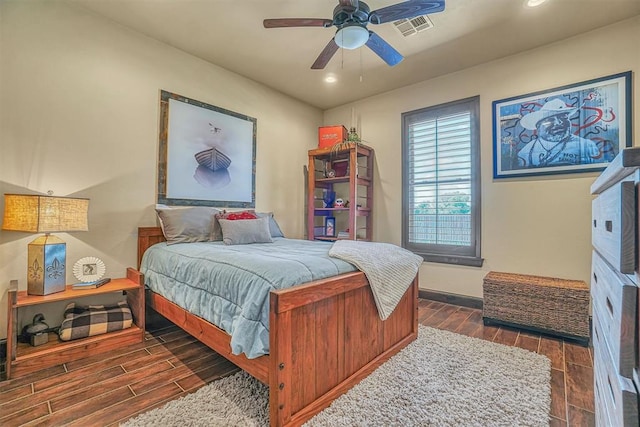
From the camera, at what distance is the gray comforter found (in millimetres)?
1461

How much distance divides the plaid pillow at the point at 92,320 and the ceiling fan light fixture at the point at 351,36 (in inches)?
107

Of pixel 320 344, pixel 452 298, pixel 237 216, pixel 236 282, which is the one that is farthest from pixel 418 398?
pixel 237 216

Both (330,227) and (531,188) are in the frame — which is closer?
(531,188)

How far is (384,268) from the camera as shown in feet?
6.73

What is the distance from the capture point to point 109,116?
Result: 2643 millimetres

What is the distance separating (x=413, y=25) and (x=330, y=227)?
2.76m

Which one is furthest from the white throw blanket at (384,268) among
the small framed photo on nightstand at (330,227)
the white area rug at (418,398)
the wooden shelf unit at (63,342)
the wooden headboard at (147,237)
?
the small framed photo on nightstand at (330,227)

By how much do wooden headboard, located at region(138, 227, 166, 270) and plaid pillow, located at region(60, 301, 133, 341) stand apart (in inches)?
20.5

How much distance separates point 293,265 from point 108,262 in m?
2.01

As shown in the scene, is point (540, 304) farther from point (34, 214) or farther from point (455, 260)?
point (34, 214)

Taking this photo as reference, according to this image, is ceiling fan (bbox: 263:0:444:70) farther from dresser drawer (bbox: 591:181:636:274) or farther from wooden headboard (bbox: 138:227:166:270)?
wooden headboard (bbox: 138:227:166:270)

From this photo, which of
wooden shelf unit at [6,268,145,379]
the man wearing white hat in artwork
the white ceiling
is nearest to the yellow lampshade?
wooden shelf unit at [6,268,145,379]

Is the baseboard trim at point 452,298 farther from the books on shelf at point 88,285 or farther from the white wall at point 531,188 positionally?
the books on shelf at point 88,285

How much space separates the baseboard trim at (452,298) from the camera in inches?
132
